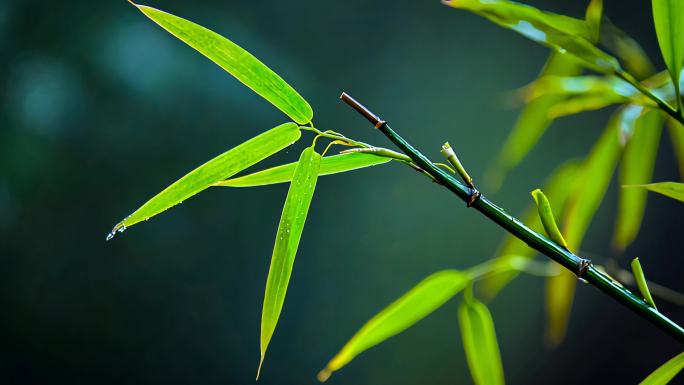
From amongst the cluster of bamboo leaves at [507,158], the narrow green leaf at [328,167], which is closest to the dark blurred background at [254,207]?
the cluster of bamboo leaves at [507,158]

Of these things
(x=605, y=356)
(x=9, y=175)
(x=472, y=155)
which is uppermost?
(x=9, y=175)

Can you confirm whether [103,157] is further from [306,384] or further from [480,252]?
[480,252]

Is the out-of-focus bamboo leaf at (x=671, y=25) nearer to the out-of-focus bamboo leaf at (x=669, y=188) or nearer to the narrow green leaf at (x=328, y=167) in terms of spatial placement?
the out-of-focus bamboo leaf at (x=669, y=188)

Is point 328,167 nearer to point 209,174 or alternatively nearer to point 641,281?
point 209,174

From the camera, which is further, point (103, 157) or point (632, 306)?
point (103, 157)

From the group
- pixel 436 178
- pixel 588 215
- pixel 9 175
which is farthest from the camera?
pixel 9 175

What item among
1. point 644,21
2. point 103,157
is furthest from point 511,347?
point 103,157
